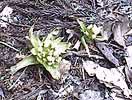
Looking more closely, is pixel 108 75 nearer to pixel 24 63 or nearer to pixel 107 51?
pixel 107 51

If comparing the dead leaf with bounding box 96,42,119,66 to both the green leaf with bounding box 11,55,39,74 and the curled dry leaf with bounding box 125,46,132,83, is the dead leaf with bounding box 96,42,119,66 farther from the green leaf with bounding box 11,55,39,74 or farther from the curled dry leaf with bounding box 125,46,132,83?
the green leaf with bounding box 11,55,39,74

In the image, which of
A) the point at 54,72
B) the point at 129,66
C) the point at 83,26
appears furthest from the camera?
the point at 83,26

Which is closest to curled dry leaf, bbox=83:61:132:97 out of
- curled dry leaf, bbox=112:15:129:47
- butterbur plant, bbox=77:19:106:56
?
butterbur plant, bbox=77:19:106:56

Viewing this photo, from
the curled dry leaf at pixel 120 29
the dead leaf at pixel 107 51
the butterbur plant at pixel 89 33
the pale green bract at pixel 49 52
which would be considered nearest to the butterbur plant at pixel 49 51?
the pale green bract at pixel 49 52

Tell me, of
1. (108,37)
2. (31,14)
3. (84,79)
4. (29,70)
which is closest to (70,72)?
(84,79)

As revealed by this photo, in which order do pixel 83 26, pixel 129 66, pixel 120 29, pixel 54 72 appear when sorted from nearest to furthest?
pixel 54 72 < pixel 129 66 < pixel 83 26 < pixel 120 29

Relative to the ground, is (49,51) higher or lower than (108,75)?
higher

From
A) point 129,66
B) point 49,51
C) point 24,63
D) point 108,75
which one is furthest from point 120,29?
point 24,63

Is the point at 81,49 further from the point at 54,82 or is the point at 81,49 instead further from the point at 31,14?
the point at 31,14

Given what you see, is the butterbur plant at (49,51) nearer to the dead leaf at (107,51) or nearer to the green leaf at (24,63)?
the green leaf at (24,63)
